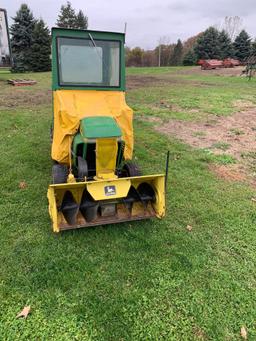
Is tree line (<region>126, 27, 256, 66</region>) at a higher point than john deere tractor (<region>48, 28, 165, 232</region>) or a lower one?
higher

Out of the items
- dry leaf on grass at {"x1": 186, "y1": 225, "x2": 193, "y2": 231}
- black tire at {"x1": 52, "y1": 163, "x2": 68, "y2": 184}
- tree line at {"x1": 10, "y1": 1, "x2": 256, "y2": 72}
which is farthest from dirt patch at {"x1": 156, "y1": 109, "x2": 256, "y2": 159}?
tree line at {"x1": 10, "y1": 1, "x2": 256, "y2": 72}

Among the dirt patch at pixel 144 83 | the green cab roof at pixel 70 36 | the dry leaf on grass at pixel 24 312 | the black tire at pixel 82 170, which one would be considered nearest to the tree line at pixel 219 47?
the dirt patch at pixel 144 83

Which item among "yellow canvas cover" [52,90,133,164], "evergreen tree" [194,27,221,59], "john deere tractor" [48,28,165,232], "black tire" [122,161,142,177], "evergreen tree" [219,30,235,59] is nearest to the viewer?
"john deere tractor" [48,28,165,232]

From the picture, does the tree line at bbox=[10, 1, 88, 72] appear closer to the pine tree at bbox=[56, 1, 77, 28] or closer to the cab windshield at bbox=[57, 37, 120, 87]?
the pine tree at bbox=[56, 1, 77, 28]

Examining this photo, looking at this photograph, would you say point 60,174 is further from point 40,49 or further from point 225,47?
point 225,47

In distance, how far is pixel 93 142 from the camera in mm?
3967

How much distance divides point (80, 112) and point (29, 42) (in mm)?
33025

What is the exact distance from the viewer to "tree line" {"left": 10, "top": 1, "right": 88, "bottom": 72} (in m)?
30.5

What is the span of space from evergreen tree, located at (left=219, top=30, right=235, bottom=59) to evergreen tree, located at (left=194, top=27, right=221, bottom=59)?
2.21 ft

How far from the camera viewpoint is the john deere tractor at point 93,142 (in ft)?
12.6

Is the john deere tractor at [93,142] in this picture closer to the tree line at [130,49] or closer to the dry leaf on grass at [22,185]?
the dry leaf on grass at [22,185]

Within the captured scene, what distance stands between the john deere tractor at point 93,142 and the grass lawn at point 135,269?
361 mm

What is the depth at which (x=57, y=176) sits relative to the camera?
14.2 feet

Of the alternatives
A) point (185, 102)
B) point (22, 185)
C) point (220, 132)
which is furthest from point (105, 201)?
point (185, 102)
